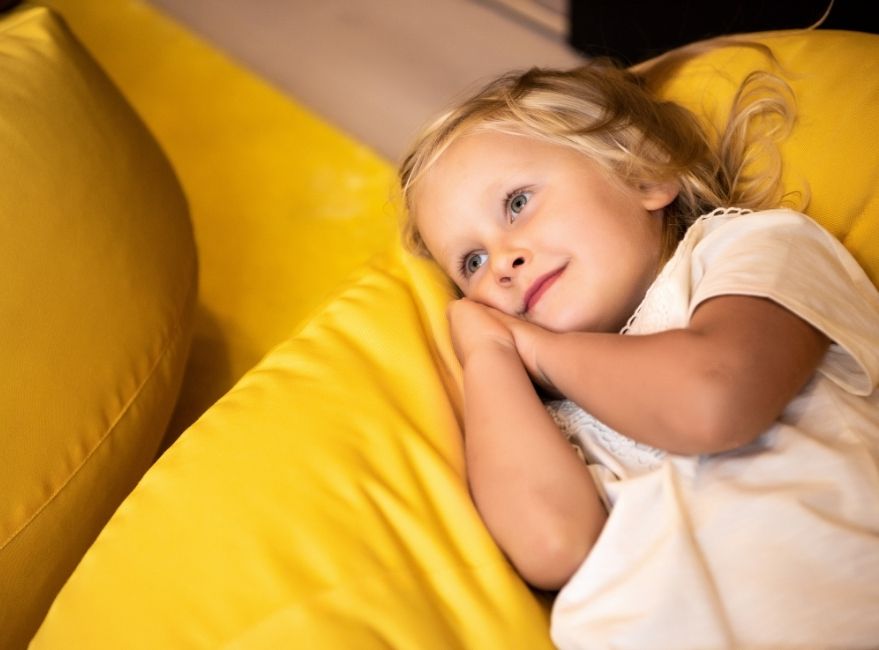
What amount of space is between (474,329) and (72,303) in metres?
0.49

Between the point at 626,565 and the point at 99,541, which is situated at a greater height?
the point at 626,565

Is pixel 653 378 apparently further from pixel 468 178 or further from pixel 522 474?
pixel 468 178

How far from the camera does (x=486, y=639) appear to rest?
2.84 ft

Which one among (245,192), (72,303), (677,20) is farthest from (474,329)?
(677,20)

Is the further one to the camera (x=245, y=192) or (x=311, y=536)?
(x=245, y=192)

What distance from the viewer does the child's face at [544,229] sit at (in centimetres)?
100

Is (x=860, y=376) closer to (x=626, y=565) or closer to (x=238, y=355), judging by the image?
(x=626, y=565)

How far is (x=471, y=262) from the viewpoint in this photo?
114 cm

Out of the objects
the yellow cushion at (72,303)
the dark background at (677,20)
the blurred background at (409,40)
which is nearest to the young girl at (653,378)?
the yellow cushion at (72,303)

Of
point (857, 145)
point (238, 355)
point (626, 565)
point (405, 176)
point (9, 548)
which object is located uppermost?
point (857, 145)

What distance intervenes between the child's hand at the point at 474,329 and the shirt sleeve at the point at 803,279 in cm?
21

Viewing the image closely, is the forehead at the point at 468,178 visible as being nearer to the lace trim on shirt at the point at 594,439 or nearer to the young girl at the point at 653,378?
the young girl at the point at 653,378

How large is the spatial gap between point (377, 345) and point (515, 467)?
0.89ft

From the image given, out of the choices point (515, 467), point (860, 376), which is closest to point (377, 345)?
point (515, 467)
